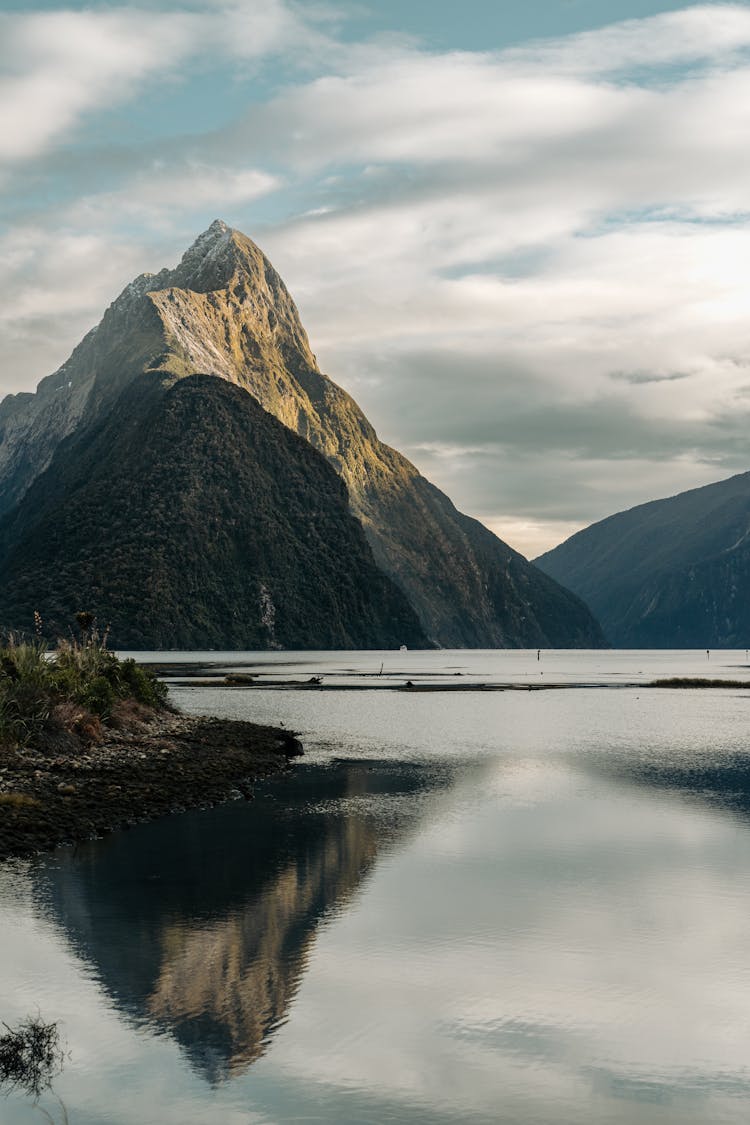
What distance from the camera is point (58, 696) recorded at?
41719 millimetres

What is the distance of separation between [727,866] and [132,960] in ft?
43.7

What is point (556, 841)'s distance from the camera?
88.9 feet

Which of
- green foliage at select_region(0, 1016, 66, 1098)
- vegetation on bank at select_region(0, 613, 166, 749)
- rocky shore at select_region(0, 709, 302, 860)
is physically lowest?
rocky shore at select_region(0, 709, 302, 860)

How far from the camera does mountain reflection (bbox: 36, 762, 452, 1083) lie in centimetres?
1395

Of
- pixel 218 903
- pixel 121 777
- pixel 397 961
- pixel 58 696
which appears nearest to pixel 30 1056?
pixel 397 961

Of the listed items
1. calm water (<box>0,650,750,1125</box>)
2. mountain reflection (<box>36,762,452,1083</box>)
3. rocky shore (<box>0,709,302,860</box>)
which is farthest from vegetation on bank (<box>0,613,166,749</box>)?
calm water (<box>0,650,750,1125</box>)

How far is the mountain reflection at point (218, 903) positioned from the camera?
13.9m

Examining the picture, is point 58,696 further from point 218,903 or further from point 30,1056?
point 30,1056

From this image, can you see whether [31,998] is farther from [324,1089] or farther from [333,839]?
[333,839]

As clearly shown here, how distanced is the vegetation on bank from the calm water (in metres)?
8.60

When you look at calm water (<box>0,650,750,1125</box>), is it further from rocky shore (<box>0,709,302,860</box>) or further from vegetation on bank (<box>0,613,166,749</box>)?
vegetation on bank (<box>0,613,166,749</box>)

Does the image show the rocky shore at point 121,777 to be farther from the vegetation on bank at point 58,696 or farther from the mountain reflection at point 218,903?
the mountain reflection at point 218,903

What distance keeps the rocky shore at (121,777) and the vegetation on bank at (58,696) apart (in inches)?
26.8

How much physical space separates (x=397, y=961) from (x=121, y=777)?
2007cm
